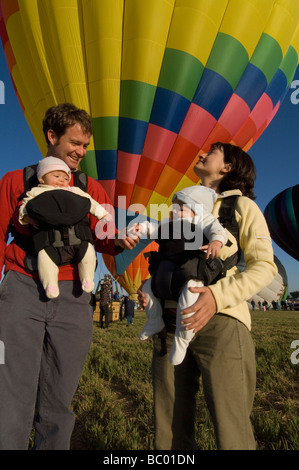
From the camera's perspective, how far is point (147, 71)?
777 centimetres

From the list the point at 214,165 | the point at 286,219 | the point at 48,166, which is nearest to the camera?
the point at 48,166

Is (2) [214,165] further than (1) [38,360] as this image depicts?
Yes

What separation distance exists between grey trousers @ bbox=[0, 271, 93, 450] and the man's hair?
0.89 m

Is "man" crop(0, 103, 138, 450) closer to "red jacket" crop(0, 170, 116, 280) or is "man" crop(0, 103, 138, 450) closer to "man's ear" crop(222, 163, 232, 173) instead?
"red jacket" crop(0, 170, 116, 280)

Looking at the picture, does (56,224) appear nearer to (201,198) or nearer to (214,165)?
(201,198)

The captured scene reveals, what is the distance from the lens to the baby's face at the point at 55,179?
1.79m

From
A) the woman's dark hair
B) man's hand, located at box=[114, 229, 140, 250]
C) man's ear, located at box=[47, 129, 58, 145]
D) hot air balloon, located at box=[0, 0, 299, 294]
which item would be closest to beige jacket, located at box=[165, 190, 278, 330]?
the woman's dark hair

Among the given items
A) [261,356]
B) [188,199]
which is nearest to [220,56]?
[261,356]

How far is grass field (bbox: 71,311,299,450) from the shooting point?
97.7 inches

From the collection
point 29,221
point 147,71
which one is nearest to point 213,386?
point 29,221

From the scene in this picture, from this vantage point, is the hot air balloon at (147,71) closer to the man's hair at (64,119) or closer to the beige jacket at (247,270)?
the man's hair at (64,119)

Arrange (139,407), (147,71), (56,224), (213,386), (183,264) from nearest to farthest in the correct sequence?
(213,386), (183,264), (56,224), (139,407), (147,71)

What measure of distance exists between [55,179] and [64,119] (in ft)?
1.29

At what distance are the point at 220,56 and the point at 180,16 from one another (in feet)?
4.40
